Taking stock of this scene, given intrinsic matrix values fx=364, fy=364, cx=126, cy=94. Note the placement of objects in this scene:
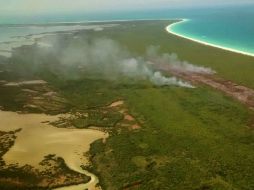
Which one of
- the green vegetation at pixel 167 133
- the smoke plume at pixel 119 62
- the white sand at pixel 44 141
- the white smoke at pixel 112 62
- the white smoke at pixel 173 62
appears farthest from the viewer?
the white smoke at pixel 173 62

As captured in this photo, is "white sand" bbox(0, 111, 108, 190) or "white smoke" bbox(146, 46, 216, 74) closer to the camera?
"white sand" bbox(0, 111, 108, 190)

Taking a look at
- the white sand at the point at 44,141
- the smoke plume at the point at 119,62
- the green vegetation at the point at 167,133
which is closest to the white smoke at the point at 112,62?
the smoke plume at the point at 119,62

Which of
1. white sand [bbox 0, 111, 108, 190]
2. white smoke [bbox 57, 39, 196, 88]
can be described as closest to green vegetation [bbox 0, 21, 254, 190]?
white sand [bbox 0, 111, 108, 190]

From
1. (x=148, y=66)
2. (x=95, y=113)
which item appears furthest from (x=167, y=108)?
(x=148, y=66)

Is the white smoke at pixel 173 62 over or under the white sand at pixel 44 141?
over

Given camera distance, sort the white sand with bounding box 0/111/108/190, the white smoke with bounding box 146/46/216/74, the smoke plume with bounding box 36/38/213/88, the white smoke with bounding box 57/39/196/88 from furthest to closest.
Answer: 1. the white smoke with bounding box 146/46/216/74
2. the smoke plume with bounding box 36/38/213/88
3. the white smoke with bounding box 57/39/196/88
4. the white sand with bounding box 0/111/108/190

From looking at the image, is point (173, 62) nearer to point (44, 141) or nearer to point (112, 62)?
point (112, 62)

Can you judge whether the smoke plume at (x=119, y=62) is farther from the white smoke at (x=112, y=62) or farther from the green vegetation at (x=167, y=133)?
the green vegetation at (x=167, y=133)

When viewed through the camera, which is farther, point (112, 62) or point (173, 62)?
point (112, 62)

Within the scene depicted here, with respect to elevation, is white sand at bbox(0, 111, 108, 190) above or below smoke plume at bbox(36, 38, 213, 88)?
below

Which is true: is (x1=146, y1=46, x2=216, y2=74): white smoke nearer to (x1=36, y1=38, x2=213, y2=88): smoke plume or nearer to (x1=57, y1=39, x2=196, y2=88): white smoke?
(x1=36, y1=38, x2=213, y2=88): smoke plume

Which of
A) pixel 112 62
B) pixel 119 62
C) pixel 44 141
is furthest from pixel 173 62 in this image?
pixel 44 141
